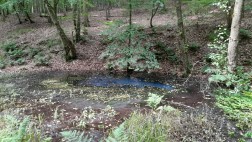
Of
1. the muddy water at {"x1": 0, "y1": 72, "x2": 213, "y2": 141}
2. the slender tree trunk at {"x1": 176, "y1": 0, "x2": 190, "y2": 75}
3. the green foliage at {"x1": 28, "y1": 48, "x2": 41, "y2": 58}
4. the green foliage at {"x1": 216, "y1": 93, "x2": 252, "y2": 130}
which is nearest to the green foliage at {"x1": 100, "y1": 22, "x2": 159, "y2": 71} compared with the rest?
the muddy water at {"x1": 0, "y1": 72, "x2": 213, "y2": 141}

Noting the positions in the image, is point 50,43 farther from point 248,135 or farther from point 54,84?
point 248,135

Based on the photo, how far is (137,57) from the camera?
14.4m

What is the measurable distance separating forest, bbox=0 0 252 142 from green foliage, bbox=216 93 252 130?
0.08 ft

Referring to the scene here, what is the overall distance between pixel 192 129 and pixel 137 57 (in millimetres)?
8890

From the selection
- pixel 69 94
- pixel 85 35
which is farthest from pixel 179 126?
pixel 85 35

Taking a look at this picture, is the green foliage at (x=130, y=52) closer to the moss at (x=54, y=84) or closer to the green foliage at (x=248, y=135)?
the moss at (x=54, y=84)

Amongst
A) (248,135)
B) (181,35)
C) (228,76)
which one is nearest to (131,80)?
(181,35)

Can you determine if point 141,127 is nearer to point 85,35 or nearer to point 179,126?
point 179,126

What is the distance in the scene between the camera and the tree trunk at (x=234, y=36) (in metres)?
8.12

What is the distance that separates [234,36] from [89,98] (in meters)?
5.23

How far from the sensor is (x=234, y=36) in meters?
8.29

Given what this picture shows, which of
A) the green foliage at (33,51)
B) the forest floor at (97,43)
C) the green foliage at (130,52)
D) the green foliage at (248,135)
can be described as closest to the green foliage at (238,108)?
the green foliage at (248,135)

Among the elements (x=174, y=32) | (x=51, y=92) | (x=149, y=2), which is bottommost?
(x=51, y=92)

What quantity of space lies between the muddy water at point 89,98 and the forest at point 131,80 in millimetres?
31
